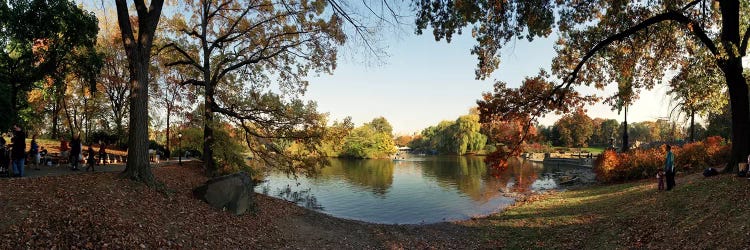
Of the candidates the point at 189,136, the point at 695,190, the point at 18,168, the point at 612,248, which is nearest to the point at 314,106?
the point at 189,136

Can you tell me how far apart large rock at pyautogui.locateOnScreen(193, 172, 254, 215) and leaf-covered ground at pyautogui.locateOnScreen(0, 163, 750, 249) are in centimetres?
41

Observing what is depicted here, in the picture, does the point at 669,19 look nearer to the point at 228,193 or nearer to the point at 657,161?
the point at 657,161

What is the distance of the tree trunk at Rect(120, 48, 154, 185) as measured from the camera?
11.1m

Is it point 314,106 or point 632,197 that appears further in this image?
point 314,106

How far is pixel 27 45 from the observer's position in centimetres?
1605

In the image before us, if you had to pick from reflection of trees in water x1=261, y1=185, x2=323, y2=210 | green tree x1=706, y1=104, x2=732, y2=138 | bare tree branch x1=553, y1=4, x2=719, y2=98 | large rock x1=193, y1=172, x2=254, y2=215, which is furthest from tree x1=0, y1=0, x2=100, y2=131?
green tree x1=706, y1=104, x2=732, y2=138

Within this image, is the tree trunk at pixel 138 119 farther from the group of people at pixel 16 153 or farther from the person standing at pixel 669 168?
the person standing at pixel 669 168

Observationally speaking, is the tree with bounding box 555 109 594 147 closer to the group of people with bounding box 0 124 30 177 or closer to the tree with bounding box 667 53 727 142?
the tree with bounding box 667 53 727 142

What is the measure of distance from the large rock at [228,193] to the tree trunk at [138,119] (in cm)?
182

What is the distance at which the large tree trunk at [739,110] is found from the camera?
12.7 m

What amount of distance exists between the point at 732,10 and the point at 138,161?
62.8ft

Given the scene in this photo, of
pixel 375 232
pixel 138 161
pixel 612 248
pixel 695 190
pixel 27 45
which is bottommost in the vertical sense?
pixel 375 232

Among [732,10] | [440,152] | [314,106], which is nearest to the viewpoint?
[732,10]

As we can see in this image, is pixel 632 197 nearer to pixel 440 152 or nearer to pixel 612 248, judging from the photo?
pixel 612 248
